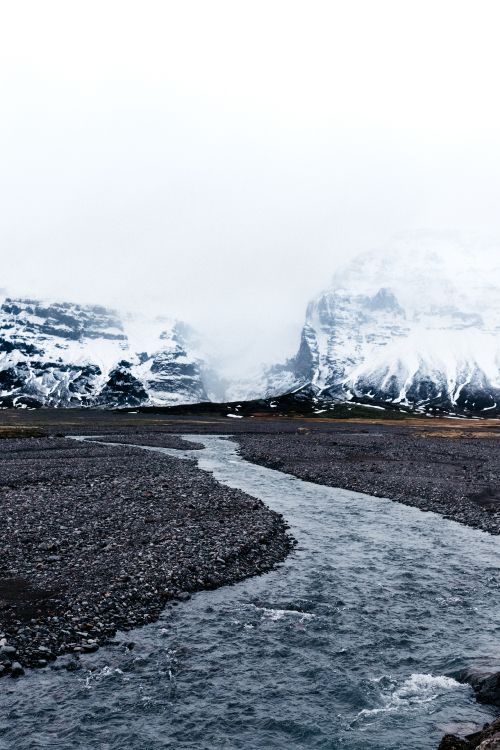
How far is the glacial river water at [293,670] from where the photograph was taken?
14305mm

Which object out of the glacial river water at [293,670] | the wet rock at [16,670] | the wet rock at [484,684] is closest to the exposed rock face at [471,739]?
the glacial river water at [293,670]

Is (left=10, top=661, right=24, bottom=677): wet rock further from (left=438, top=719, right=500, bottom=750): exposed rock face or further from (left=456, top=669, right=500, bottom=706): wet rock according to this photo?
(left=456, top=669, right=500, bottom=706): wet rock

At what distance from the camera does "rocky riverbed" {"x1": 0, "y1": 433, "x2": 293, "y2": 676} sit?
19.1m

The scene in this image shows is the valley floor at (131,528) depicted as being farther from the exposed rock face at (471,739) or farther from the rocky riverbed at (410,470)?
the exposed rock face at (471,739)

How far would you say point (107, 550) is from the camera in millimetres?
27219

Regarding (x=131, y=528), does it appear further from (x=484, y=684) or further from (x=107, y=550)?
(x=484, y=684)

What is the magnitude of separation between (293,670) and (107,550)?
41.4ft

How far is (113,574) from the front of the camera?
23.7 m

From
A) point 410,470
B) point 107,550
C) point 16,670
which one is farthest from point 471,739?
point 410,470

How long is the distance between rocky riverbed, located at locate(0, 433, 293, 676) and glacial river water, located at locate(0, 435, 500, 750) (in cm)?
115

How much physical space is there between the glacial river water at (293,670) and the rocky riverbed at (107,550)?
115cm

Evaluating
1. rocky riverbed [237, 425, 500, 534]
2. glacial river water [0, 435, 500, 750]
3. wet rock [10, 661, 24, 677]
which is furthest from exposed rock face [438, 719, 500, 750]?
rocky riverbed [237, 425, 500, 534]

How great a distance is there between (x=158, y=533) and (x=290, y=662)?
1403 cm

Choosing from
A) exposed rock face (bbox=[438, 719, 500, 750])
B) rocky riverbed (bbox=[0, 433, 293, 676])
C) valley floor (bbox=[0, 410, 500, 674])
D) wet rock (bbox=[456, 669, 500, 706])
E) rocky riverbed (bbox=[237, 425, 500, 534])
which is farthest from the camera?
rocky riverbed (bbox=[237, 425, 500, 534])
